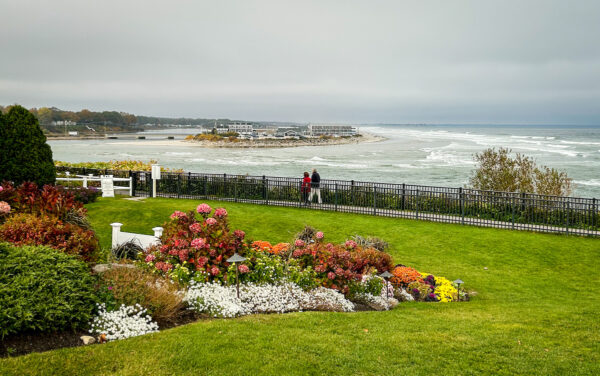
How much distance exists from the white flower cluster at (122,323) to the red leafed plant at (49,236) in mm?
1968

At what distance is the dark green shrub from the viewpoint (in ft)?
18.3

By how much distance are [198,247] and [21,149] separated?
36.2ft

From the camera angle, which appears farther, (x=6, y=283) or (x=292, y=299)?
(x=292, y=299)

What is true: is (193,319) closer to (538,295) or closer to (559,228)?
(538,295)

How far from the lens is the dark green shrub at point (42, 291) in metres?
5.58

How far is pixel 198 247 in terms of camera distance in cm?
829

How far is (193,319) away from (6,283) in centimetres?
257

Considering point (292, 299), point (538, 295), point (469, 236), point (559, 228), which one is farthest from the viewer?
point (559, 228)

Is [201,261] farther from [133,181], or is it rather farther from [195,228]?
[133,181]

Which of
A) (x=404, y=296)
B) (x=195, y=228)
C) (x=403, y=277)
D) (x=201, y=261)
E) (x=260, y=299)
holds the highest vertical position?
(x=195, y=228)

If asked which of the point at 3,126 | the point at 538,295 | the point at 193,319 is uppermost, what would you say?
the point at 3,126

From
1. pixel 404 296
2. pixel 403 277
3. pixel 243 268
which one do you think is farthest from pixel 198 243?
pixel 403 277

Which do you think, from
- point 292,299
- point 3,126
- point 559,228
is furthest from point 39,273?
point 559,228

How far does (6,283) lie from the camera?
19.1 ft
